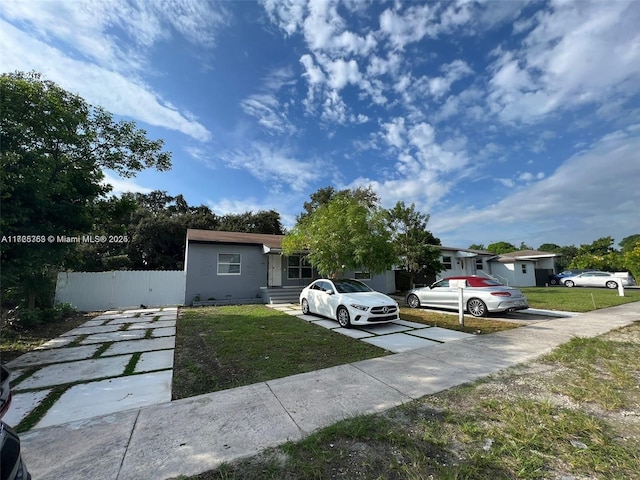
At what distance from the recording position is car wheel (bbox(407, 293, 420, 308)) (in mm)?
11477

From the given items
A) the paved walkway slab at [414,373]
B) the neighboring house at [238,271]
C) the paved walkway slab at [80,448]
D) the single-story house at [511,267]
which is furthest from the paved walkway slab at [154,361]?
the single-story house at [511,267]

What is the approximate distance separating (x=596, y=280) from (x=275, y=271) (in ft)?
91.4

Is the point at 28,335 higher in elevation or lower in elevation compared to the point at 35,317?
lower

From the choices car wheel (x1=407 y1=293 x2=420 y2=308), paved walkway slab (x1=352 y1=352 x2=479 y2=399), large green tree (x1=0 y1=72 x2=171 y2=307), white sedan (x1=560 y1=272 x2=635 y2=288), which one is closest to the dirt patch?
large green tree (x1=0 y1=72 x2=171 y2=307)

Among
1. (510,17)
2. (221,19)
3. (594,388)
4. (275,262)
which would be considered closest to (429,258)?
(275,262)

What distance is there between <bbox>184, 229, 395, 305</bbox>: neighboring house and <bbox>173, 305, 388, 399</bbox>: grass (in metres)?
5.28

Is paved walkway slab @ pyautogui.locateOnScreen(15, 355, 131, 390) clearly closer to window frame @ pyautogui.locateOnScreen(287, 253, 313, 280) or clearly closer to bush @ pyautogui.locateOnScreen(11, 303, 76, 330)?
bush @ pyautogui.locateOnScreen(11, 303, 76, 330)

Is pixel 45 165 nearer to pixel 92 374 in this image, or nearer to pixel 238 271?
pixel 92 374

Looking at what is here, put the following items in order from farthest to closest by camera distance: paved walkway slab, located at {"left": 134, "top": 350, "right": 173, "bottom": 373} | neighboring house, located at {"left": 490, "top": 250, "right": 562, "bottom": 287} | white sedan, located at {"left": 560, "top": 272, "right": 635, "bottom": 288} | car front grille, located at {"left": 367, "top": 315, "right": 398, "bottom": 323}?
neighboring house, located at {"left": 490, "top": 250, "right": 562, "bottom": 287} < white sedan, located at {"left": 560, "top": 272, "right": 635, "bottom": 288} < car front grille, located at {"left": 367, "top": 315, "right": 398, "bottom": 323} < paved walkway slab, located at {"left": 134, "top": 350, "right": 173, "bottom": 373}

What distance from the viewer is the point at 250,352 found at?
5.63 metres

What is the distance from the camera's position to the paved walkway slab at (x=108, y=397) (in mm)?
3348

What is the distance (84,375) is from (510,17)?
41.7 ft

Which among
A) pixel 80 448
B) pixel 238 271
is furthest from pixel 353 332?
pixel 238 271

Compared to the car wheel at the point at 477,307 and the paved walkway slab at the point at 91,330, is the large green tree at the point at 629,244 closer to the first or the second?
the car wheel at the point at 477,307
